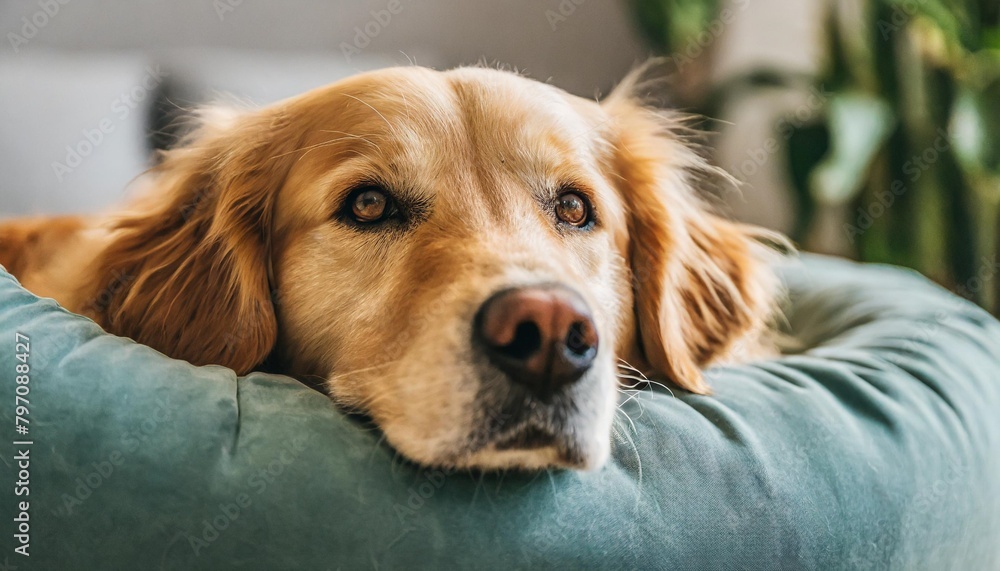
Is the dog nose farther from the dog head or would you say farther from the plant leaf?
the plant leaf

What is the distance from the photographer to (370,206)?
5.20ft

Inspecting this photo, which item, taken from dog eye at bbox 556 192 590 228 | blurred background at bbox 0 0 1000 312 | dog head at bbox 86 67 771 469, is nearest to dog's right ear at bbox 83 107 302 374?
dog head at bbox 86 67 771 469

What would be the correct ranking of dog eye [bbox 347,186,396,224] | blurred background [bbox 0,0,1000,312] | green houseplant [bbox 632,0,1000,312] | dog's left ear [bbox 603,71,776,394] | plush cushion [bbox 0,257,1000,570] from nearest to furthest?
plush cushion [bbox 0,257,1000,570] → dog eye [bbox 347,186,396,224] → dog's left ear [bbox 603,71,776,394] → blurred background [bbox 0,0,1000,312] → green houseplant [bbox 632,0,1000,312]

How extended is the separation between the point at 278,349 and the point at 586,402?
0.75m

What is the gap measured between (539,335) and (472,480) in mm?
246

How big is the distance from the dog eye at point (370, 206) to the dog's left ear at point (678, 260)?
0.65 m

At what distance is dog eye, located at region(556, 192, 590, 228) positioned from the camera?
68.7 inches

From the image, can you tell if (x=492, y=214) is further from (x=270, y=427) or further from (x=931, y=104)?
(x=931, y=104)

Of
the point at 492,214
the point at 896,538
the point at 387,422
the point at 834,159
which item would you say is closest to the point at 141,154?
the point at 492,214

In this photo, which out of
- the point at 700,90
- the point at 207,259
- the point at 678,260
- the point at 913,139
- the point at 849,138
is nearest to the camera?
the point at 207,259

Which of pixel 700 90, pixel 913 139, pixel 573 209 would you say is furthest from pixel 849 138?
pixel 573 209

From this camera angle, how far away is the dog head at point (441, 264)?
3.92ft

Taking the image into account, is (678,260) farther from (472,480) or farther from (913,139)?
(913,139)

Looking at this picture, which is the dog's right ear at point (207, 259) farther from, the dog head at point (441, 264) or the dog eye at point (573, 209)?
the dog eye at point (573, 209)
